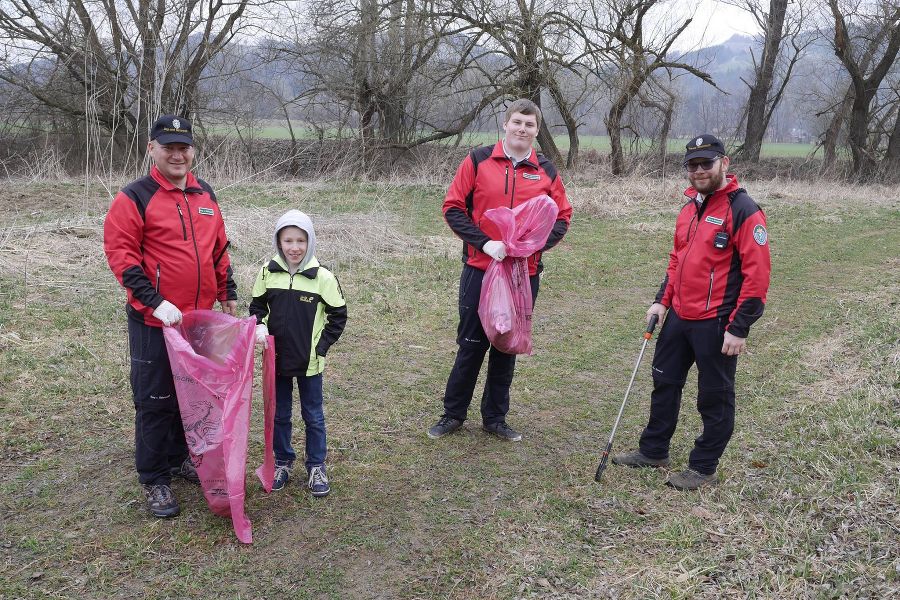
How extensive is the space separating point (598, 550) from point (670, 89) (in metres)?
19.1

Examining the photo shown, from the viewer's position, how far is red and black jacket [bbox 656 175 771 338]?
10.7ft

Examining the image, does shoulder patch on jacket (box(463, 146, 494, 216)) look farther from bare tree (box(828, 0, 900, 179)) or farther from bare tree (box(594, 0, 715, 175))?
bare tree (box(828, 0, 900, 179))

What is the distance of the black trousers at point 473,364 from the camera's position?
404cm

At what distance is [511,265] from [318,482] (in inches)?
58.3

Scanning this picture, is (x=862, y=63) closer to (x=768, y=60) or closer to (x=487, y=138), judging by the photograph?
(x=768, y=60)

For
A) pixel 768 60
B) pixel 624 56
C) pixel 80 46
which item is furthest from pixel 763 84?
pixel 80 46

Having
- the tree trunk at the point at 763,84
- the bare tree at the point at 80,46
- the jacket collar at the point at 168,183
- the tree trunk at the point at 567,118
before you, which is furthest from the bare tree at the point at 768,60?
the jacket collar at the point at 168,183

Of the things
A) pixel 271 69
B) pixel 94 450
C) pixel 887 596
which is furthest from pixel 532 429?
pixel 271 69

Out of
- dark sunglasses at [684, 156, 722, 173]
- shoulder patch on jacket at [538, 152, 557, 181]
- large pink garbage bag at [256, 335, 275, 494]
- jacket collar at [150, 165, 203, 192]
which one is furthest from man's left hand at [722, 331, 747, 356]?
jacket collar at [150, 165, 203, 192]

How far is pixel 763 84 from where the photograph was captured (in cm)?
2508

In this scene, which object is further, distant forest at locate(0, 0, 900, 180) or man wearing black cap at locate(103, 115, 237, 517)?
distant forest at locate(0, 0, 900, 180)

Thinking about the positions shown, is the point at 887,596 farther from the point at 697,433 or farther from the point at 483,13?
the point at 483,13

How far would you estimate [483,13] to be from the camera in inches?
710

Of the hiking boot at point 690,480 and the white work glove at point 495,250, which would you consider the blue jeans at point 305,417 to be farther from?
the hiking boot at point 690,480
